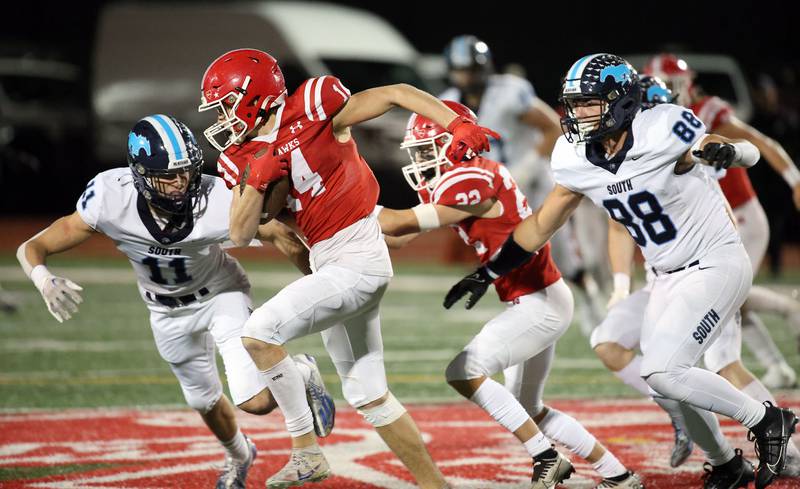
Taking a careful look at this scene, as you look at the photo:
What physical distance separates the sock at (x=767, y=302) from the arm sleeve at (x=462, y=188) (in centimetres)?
222

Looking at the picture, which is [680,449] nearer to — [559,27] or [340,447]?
[340,447]

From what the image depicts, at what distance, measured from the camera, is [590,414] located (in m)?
6.30

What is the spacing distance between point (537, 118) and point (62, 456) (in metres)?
4.14

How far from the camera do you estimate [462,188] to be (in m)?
4.75

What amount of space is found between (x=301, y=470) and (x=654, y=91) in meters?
2.43

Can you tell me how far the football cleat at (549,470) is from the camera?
4.56 m

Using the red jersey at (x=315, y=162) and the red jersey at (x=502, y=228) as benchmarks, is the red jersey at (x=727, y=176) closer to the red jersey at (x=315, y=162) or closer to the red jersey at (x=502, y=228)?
the red jersey at (x=502, y=228)

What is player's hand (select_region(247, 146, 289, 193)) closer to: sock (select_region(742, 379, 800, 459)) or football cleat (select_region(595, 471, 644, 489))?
football cleat (select_region(595, 471, 644, 489))

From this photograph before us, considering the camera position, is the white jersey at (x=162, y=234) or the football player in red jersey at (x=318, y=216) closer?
the football player in red jersey at (x=318, y=216)

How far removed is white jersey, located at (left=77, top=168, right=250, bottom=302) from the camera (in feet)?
15.8

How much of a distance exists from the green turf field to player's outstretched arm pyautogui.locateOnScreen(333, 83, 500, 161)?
2.58 m

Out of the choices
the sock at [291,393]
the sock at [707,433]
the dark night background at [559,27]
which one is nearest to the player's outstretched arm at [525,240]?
the sock at [291,393]

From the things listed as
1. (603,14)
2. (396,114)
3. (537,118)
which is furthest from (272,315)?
(603,14)

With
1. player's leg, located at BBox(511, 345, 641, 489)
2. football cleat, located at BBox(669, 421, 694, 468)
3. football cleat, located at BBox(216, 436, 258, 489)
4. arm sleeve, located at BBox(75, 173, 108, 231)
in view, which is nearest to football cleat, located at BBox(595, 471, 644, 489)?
player's leg, located at BBox(511, 345, 641, 489)
